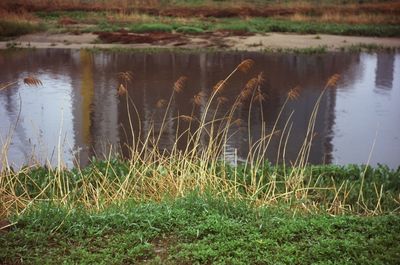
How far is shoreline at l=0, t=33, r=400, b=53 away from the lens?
2591 cm

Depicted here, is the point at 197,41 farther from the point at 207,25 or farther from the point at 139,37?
the point at 207,25

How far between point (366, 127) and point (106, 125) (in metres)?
5.54

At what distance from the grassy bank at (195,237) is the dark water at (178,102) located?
2006 mm

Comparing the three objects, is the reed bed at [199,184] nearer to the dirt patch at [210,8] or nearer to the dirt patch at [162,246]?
the dirt patch at [162,246]

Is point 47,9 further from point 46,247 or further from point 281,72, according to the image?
point 46,247

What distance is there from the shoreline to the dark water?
6.55 feet

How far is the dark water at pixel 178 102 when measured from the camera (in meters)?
10.5

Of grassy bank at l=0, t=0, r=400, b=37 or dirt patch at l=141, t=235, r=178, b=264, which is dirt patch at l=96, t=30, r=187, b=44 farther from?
dirt patch at l=141, t=235, r=178, b=264

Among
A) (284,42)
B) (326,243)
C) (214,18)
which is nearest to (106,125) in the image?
(326,243)

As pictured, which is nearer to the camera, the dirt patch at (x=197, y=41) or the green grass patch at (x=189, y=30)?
the dirt patch at (x=197, y=41)

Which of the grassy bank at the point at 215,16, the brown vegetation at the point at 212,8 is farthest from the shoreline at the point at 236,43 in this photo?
the brown vegetation at the point at 212,8

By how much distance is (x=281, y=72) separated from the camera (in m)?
19.5

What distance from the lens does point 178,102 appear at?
14.0m

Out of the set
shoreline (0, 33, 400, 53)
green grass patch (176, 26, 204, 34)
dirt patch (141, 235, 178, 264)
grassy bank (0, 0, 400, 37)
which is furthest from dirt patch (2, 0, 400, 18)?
dirt patch (141, 235, 178, 264)
